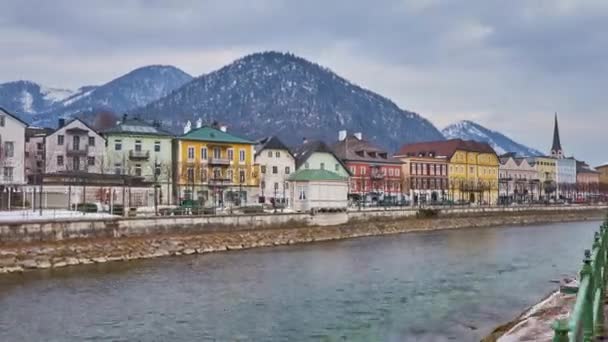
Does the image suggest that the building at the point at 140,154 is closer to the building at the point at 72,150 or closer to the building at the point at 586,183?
the building at the point at 72,150

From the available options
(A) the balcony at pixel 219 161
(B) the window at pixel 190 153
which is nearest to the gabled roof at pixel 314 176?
(A) the balcony at pixel 219 161

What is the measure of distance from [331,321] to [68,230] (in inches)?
880

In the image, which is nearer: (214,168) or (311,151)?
(214,168)

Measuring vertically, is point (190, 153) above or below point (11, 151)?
above

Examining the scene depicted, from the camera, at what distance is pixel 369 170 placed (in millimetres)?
87188

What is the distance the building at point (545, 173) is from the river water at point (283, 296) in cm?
9073

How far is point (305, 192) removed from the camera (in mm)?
56531

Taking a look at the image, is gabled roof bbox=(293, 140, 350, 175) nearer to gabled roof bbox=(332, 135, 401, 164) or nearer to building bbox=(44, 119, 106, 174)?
gabled roof bbox=(332, 135, 401, 164)

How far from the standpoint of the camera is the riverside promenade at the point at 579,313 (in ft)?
12.0

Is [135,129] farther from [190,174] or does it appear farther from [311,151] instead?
[311,151]

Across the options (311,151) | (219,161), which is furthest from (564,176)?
(219,161)

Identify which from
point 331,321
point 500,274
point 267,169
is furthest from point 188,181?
point 331,321

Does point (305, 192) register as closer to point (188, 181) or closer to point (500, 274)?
point (188, 181)

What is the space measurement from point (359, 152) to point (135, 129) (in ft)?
113
